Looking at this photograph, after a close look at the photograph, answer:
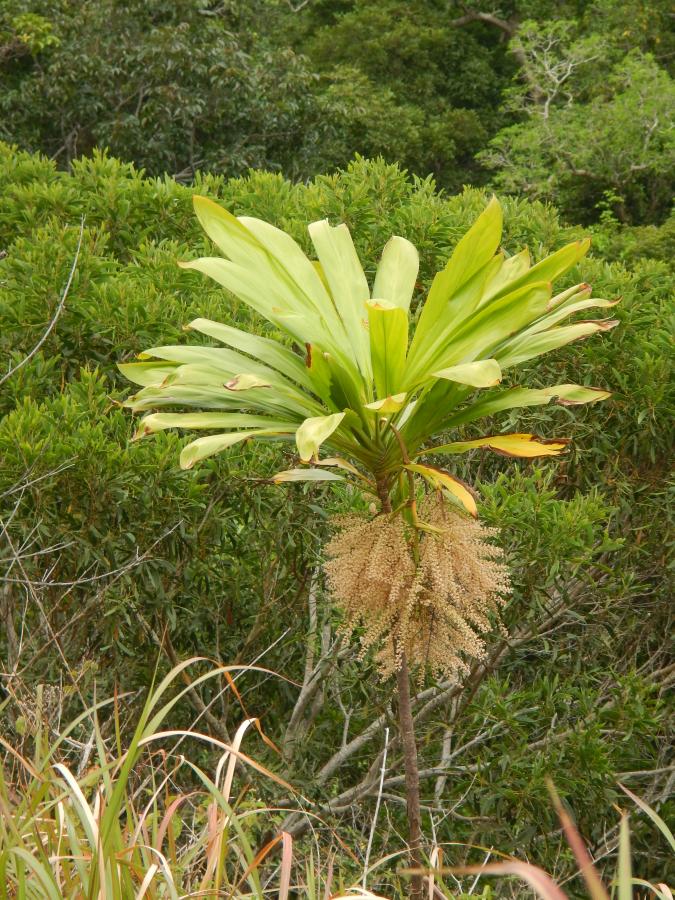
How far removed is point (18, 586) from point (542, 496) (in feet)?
6.43

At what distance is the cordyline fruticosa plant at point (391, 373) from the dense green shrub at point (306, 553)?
4.65ft

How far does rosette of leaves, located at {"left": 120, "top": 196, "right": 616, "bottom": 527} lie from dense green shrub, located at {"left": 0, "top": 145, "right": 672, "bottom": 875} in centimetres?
142

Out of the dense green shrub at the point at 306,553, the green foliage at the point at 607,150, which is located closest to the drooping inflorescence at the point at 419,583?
the dense green shrub at the point at 306,553

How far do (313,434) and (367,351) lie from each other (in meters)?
0.44

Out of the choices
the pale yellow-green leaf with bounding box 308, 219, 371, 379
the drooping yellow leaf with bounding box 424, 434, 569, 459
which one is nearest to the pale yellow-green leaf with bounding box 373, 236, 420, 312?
the pale yellow-green leaf with bounding box 308, 219, 371, 379

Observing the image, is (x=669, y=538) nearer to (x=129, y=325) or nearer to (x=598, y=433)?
(x=598, y=433)

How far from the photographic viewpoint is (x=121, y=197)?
5.54 m

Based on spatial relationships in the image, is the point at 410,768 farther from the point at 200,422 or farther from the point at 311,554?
the point at 311,554

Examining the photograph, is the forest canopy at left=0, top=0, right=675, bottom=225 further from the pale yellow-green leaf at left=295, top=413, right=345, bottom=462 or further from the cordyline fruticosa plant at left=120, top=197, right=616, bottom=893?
the pale yellow-green leaf at left=295, top=413, right=345, bottom=462

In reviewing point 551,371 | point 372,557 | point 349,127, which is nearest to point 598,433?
point 551,371

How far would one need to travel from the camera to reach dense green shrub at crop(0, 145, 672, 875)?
3.90 metres

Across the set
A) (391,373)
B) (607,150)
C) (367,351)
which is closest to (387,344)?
(391,373)

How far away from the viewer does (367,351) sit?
248 centimetres

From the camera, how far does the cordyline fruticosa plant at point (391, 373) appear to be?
2.34m
